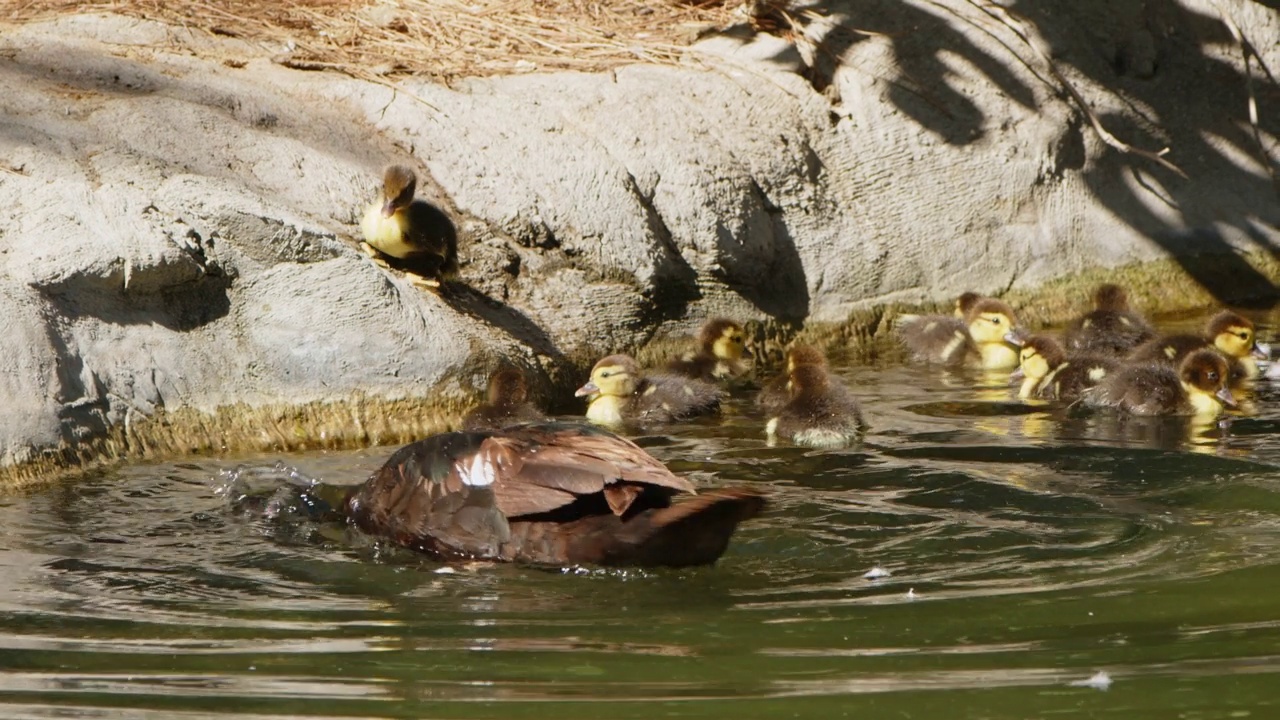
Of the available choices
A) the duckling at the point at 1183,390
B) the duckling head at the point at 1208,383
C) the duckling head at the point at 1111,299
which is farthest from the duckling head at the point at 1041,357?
the duckling head at the point at 1111,299

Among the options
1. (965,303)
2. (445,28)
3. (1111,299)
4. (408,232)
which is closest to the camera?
(408,232)

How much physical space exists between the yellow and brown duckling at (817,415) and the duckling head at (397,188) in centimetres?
216

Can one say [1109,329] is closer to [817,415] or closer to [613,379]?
[817,415]

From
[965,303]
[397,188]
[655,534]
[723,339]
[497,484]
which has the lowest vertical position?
[655,534]

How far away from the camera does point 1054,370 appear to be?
8.81 meters

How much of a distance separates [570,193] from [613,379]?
4.47 feet

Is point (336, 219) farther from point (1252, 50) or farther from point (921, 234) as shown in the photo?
point (1252, 50)

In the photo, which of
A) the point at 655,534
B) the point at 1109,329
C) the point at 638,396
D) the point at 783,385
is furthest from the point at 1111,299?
the point at 655,534

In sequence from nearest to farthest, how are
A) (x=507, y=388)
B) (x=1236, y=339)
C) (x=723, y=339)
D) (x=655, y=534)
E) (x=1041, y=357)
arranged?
1. (x=655, y=534)
2. (x=507, y=388)
3. (x=1041, y=357)
4. (x=1236, y=339)
5. (x=723, y=339)

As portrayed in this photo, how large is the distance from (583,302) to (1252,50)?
5626 mm

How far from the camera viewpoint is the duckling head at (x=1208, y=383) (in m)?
8.02

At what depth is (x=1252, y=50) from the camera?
461 inches

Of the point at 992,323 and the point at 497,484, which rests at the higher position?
the point at 992,323

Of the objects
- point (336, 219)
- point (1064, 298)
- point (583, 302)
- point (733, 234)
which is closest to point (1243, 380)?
point (1064, 298)
